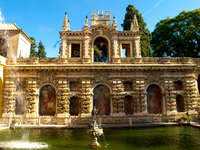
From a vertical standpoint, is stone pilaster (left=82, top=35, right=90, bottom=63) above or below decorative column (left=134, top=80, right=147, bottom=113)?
above

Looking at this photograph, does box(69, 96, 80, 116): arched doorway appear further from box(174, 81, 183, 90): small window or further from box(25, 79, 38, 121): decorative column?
box(174, 81, 183, 90): small window

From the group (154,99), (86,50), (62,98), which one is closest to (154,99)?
(154,99)

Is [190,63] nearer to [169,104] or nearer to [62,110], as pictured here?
[169,104]

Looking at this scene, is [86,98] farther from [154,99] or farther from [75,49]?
[75,49]

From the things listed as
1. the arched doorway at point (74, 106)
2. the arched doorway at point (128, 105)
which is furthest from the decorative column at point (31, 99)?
the arched doorway at point (128, 105)

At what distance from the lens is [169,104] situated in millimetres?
19094

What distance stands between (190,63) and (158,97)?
19.1 ft

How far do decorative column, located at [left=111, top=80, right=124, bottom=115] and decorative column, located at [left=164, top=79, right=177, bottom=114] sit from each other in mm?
5381

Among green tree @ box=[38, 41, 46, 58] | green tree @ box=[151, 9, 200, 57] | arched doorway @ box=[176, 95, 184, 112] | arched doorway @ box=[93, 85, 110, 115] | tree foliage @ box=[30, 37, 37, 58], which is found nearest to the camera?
arched doorway @ box=[93, 85, 110, 115]

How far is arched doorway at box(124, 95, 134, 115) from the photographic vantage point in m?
19.2

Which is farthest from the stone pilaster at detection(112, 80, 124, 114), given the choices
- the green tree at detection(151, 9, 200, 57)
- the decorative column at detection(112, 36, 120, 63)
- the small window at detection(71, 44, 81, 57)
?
the green tree at detection(151, 9, 200, 57)

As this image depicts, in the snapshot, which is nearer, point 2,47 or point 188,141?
point 188,141

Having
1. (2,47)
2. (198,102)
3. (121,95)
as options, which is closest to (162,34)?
(198,102)

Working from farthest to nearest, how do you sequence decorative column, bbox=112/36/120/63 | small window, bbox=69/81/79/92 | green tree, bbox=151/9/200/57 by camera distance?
green tree, bbox=151/9/200/57 < decorative column, bbox=112/36/120/63 < small window, bbox=69/81/79/92
